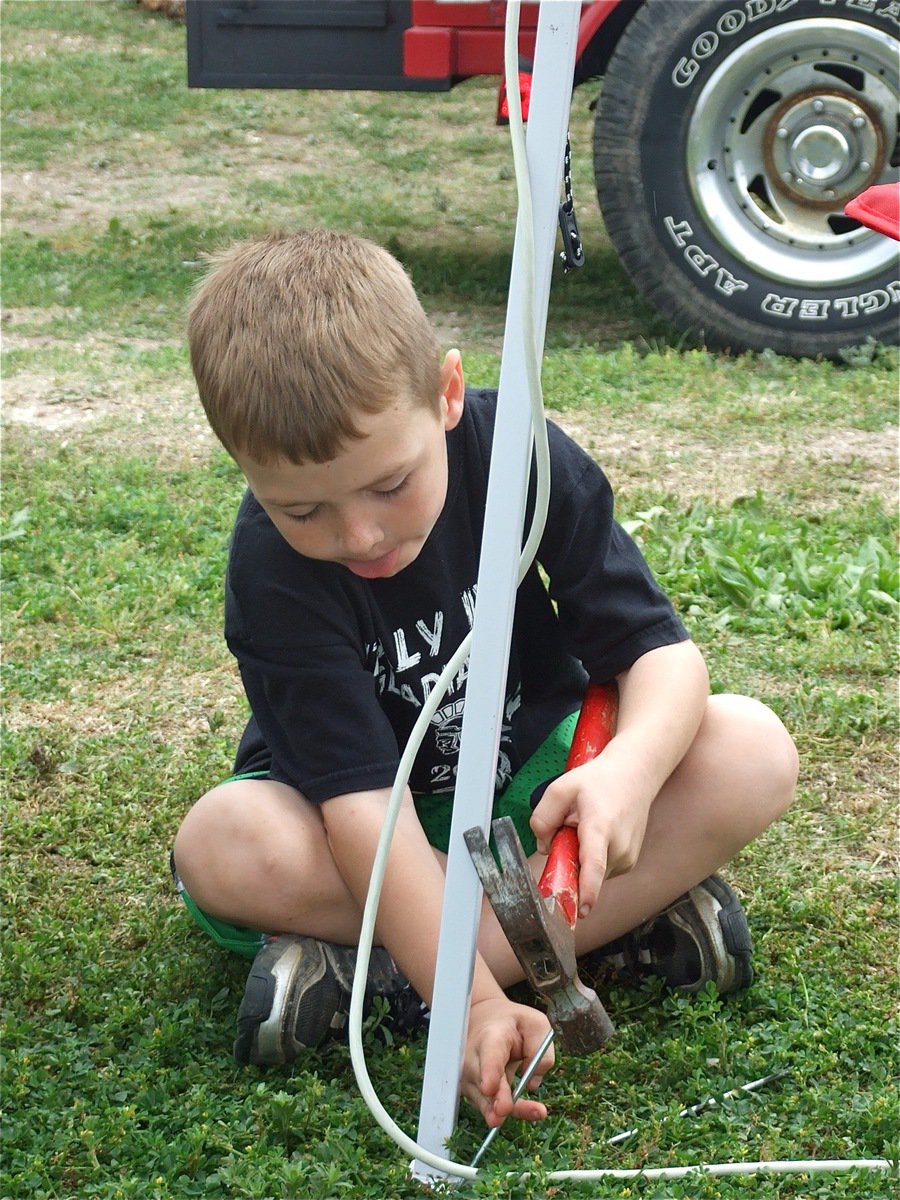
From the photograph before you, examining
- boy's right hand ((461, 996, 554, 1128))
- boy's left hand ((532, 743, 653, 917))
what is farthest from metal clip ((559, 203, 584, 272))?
boy's right hand ((461, 996, 554, 1128))

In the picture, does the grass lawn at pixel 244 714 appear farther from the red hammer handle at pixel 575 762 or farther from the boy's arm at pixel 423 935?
the red hammer handle at pixel 575 762

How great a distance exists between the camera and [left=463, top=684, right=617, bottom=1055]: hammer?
1373 mm

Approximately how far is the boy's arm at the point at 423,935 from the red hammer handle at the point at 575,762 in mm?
171

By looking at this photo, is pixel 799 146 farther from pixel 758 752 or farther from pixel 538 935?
pixel 538 935

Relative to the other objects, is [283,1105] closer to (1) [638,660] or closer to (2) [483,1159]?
(2) [483,1159]

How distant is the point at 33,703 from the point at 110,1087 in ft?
3.95

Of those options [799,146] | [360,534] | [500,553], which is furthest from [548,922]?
[799,146]

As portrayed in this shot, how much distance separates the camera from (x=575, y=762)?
1.83 meters

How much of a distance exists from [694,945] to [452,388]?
0.83 meters

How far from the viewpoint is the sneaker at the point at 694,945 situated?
2.03m

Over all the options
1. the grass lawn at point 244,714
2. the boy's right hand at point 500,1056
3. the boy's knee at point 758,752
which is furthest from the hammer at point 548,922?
the boy's knee at point 758,752

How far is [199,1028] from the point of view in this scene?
2014 mm

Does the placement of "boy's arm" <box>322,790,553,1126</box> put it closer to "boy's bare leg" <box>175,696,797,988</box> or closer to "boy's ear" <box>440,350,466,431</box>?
"boy's bare leg" <box>175,696,797,988</box>

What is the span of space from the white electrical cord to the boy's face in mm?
170
